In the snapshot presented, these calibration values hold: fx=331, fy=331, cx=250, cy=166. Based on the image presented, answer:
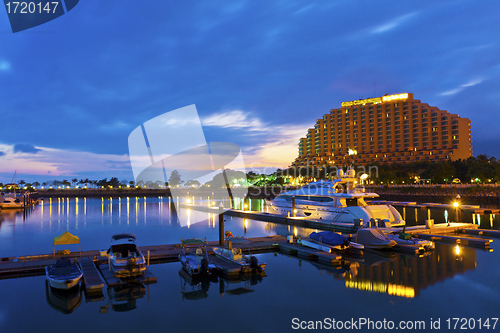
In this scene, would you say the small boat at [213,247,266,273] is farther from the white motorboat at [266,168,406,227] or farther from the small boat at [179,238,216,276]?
the white motorboat at [266,168,406,227]

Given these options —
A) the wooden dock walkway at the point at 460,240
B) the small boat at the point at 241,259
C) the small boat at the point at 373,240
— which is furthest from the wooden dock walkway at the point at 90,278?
the wooden dock walkway at the point at 460,240

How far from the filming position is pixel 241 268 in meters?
20.5

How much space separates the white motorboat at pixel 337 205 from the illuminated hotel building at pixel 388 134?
99.2 metres

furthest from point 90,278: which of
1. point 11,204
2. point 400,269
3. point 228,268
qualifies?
point 11,204

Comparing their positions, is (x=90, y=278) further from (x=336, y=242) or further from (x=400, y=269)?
(x=400, y=269)

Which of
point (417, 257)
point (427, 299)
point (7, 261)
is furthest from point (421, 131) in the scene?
point (7, 261)

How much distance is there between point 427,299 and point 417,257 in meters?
9.02

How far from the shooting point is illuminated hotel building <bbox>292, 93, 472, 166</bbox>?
430 ft

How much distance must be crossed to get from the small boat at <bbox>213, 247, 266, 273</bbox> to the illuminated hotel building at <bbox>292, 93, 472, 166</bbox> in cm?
12550

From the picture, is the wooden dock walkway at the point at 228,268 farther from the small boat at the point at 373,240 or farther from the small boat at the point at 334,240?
the small boat at the point at 373,240

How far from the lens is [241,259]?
21422mm

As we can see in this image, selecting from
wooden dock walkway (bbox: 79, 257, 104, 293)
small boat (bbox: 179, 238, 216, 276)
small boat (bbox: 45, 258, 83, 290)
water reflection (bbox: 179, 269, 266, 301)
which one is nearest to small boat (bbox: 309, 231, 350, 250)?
water reflection (bbox: 179, 269, 266, 301)

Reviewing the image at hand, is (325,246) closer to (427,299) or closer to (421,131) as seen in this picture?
(427,299)

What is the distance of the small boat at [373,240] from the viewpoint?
26.2m
